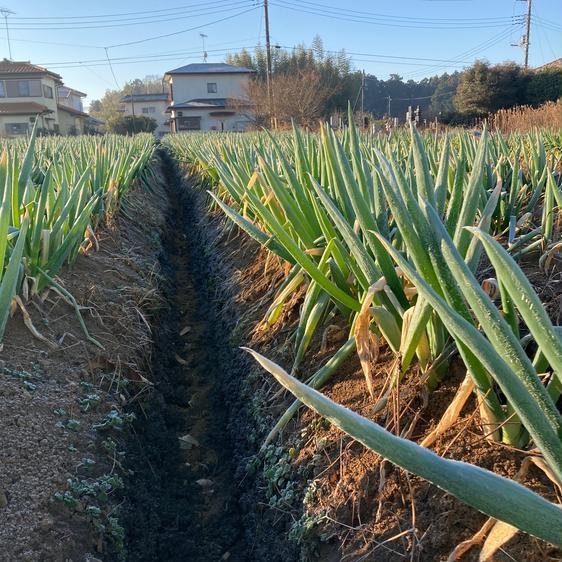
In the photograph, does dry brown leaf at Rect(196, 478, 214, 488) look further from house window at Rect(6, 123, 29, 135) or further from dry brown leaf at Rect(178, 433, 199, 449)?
house window at Rect(6, 123, 29, 135)

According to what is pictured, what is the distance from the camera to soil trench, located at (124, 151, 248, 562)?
2.03m

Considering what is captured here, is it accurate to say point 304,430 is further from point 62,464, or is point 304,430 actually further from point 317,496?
point 62,464

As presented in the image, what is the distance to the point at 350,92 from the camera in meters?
39.2

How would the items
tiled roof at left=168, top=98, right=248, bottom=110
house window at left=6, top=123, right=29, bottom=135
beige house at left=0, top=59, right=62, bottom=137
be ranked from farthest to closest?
1. tiled roof at left=168, top=98, right=248, bottom=110
2. beige house at left=0, top=59, right=62, bottom=137
3. house window at left=6, top=123, right=29, bottom=135

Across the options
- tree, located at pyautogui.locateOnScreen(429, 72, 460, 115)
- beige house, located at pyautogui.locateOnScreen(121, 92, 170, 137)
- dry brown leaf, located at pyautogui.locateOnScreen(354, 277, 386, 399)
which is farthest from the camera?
beige house, located at pyautogui.locateOnScreen(121, 92, 170, 137)

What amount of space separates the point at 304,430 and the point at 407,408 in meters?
0.45

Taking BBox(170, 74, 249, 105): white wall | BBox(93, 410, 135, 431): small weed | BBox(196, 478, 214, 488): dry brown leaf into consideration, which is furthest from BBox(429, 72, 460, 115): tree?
BBox(93, 410, 135, 431): small weed

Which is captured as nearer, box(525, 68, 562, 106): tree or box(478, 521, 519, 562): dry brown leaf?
box(478, 521, 519, 562): dry brown leaf

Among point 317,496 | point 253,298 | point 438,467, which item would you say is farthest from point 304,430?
point 253,298

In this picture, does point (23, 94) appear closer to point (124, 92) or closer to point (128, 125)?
point (128, 125)

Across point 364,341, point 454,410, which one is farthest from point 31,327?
point 454,410

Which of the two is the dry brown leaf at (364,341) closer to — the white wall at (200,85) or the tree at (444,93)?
the white wall at (200,85)

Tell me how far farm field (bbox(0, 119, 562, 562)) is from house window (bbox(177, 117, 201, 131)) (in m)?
38.9

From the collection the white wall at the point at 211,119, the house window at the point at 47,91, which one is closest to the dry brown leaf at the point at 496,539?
the house window at the point at 47,91
